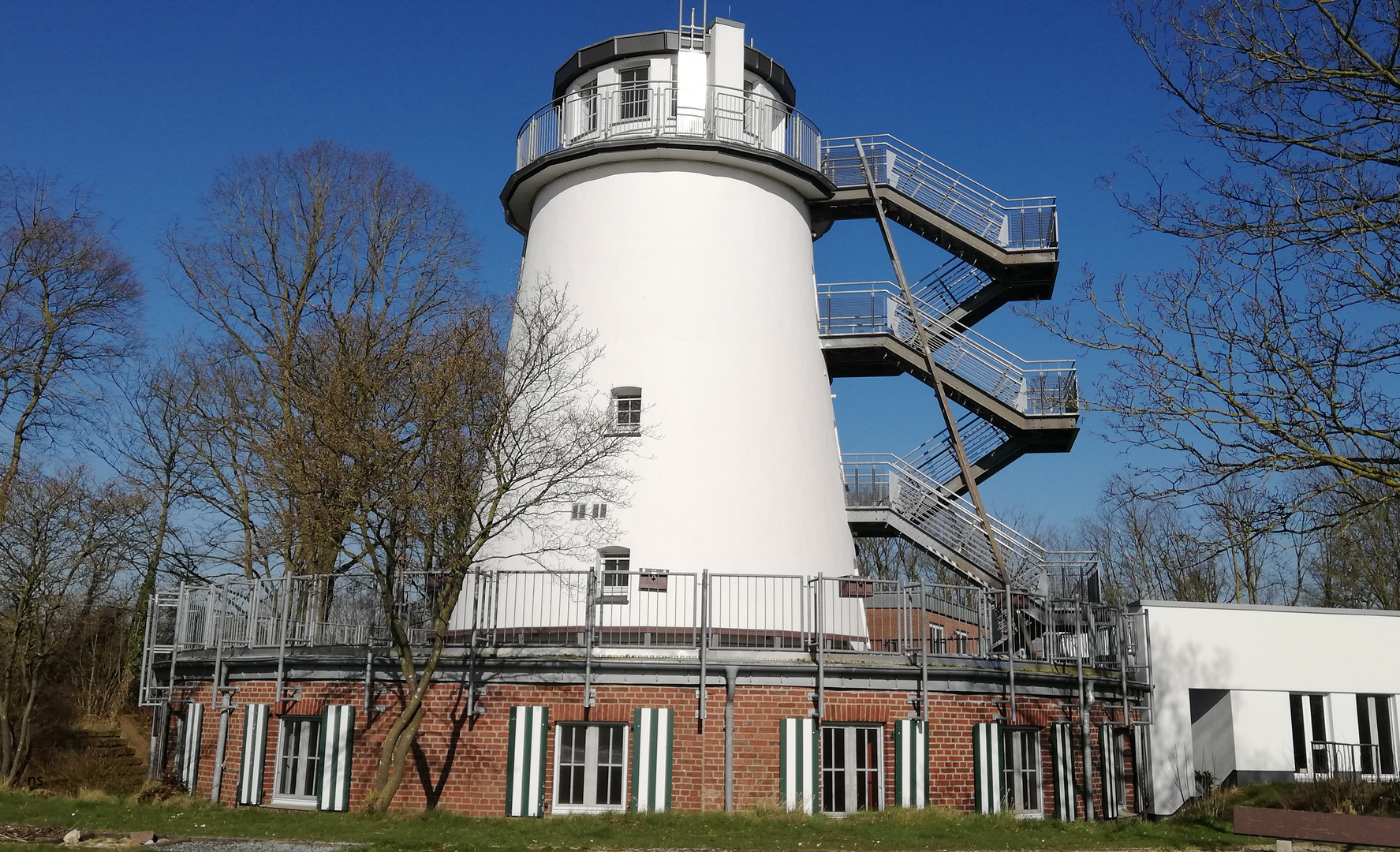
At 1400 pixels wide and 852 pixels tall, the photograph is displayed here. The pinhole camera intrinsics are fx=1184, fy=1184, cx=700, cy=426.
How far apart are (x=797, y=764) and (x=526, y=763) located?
11.3ft

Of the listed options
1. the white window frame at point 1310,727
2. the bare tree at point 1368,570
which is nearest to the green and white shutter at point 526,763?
the white window frame at point 1310,727

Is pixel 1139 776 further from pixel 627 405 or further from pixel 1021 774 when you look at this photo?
pixel 627 405

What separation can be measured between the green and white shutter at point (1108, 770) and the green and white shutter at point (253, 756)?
470 inches

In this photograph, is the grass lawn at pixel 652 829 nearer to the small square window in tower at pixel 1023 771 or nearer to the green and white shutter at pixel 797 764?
the green and white shutter at pixel 797 764

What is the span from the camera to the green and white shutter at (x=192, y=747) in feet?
57.0

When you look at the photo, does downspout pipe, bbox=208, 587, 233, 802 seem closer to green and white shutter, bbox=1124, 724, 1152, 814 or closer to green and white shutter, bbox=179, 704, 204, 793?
green and white shutter, bbox=179, 704, 204, 793

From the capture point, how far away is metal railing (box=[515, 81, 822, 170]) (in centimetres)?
2030

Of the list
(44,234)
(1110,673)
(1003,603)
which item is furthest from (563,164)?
(44,234)

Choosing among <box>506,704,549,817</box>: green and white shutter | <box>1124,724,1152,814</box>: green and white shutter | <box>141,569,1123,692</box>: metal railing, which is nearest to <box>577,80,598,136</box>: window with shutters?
<box>141,569,1123,692</box>: metal railing

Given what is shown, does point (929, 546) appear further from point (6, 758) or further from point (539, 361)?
point (6, 758)

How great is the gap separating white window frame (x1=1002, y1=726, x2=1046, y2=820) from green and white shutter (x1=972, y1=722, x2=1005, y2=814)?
15.0 inches

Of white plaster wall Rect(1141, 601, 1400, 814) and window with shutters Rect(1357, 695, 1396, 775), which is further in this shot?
window with shutters Rect(1357, 695, 1396, 775)

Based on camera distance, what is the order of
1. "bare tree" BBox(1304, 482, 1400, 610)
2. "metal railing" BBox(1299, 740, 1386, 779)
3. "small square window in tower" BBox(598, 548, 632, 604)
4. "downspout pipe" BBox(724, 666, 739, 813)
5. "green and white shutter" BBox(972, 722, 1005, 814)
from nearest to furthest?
"downspout pipe" BBox(724, 666, 739, 813) → "green and white shutter" BBox(972, 722, 1005, 814) → "small square window in tower" BBox(598, 548, 632, 604) → "metal railing" BBox(1299, 740, 1386, 779) → "bare tree" BBox(1304, 482, 1400, 610)

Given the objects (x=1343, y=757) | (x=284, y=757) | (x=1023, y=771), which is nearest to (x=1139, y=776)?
(x=1023, y=771)
